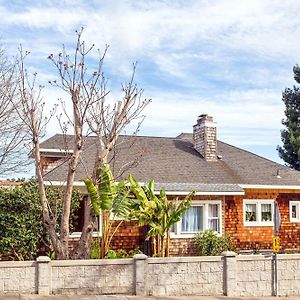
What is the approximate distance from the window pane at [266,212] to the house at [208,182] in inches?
1.1

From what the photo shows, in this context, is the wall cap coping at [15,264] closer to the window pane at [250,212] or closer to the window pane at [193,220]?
the window pane at [193,220]

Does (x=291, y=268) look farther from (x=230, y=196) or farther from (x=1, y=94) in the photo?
(x=1, y=94)

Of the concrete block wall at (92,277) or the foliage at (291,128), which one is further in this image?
the foliage at (291,128)

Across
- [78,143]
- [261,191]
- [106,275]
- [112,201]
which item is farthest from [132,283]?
[261,191]

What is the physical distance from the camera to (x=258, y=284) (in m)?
14.4

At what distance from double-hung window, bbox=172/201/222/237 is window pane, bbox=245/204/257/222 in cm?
160

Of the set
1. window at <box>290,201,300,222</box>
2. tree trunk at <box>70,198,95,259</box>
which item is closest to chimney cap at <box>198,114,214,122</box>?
window at <box>290,201,300,222</box>

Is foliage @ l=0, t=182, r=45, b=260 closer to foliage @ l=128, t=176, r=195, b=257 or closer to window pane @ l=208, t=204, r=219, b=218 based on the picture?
foliage @ l=128, t=176, r=195, b=257

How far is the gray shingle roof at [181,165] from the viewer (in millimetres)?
21938

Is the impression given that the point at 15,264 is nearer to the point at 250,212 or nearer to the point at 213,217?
the point at 213,217

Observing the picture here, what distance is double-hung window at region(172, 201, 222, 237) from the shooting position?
834 inches

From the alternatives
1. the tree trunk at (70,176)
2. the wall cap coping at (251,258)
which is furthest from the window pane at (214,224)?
the tree trunk at (70,176)

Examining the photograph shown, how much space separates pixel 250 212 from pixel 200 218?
2599 millimetres

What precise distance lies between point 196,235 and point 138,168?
13.0 feet
